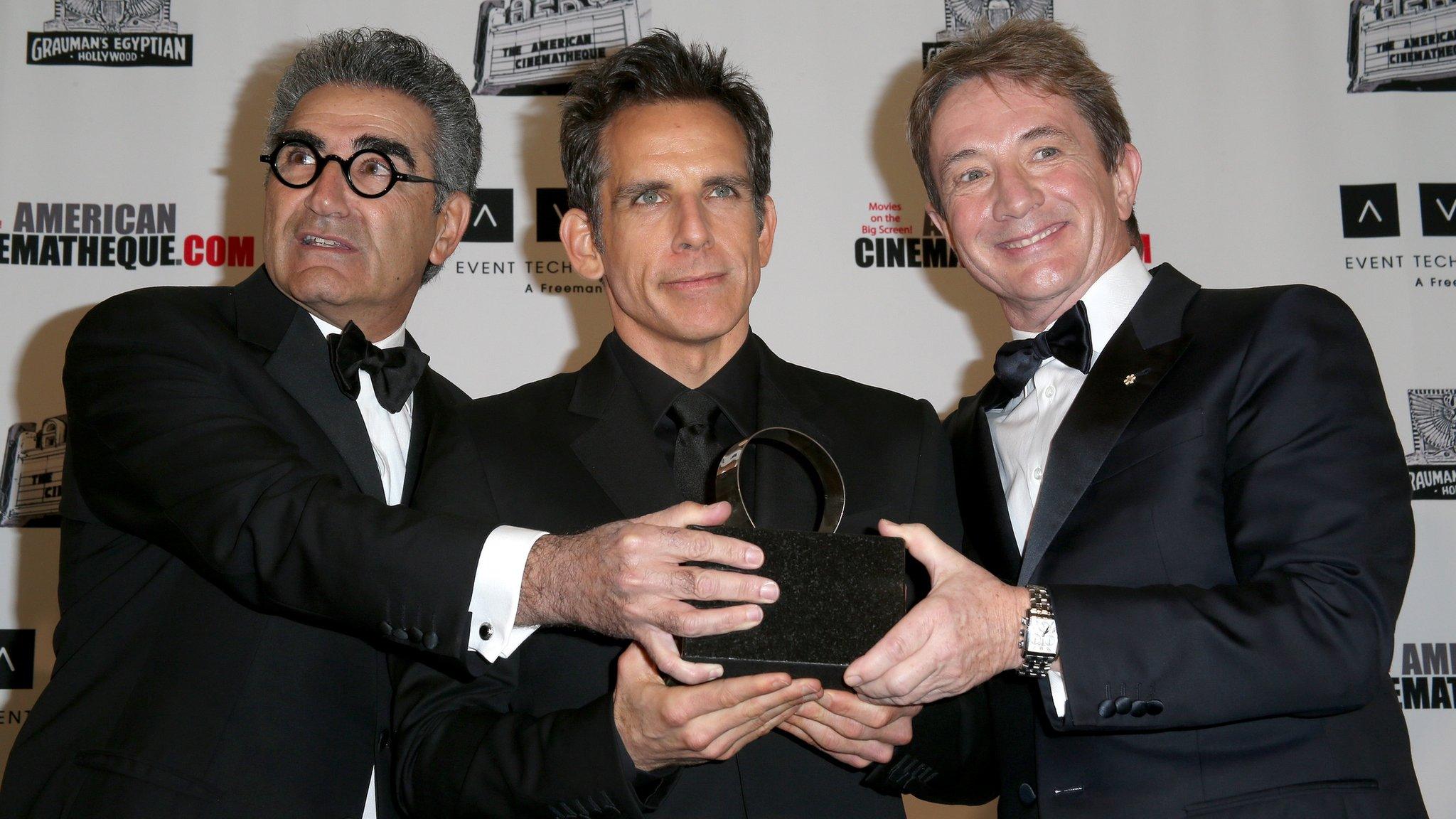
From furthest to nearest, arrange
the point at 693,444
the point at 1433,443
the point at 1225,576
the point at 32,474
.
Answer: the point at 1433,443 < the point at 32,474 < the point at 693,444 < the point at 1225,576

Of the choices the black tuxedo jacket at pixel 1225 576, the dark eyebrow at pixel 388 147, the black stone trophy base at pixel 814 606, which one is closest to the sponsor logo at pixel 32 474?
the dark eyebrow at pixel 388 147

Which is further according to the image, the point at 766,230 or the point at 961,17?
the point at 961,17

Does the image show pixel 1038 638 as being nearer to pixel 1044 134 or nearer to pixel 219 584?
pixel 1044 134

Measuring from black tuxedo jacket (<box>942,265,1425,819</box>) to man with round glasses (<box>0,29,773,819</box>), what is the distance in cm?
69

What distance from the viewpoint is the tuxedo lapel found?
6.76 feet

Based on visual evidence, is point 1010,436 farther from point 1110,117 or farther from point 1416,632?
point 1416,632

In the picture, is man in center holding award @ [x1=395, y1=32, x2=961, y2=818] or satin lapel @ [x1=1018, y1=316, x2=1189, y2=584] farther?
satin lapel @ [x1=1018, y1=316, x2=1189, y2=584]

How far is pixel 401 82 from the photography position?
275 centimetres

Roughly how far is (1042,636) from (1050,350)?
76cm

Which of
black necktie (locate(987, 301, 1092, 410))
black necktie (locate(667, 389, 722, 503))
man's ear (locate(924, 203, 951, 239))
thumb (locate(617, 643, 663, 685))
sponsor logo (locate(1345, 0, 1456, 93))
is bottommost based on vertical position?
thumb (locate(617, 643, 663, 685))

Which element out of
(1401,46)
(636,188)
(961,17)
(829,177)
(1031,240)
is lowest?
(1031,240)


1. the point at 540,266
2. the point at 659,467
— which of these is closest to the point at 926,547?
the point at 659,467

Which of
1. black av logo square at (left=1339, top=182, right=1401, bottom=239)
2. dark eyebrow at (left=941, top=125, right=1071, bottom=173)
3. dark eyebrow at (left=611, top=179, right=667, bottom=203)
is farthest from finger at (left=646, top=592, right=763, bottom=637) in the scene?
black av logo square at (left=1339, top=182, right=1401, bottom=239)

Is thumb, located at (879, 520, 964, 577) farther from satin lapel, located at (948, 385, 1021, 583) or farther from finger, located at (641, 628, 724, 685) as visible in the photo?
satin lapel, located at (948, 385, 1021, 583)
